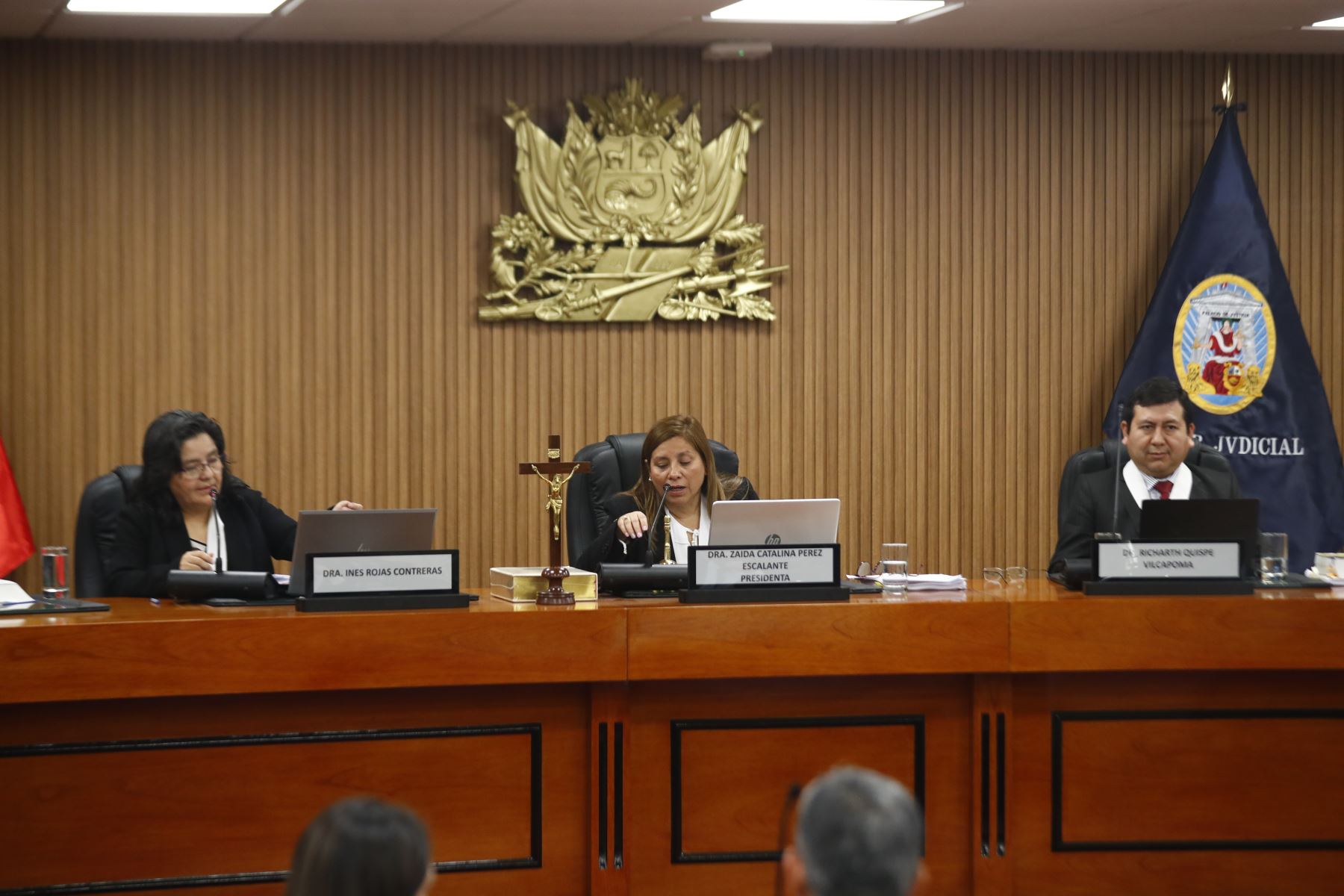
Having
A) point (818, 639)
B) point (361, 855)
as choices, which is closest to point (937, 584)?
point (818, 639)

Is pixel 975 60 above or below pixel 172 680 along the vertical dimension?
above

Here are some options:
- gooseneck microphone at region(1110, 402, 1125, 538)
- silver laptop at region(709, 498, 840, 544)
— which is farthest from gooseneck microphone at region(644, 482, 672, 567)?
gooseneck microphone at region(1110, 402, 1125, 538)

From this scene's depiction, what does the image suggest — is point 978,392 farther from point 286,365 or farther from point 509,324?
point 286,365

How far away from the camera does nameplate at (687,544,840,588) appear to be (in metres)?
3.51

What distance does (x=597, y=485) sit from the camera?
A: 454cm

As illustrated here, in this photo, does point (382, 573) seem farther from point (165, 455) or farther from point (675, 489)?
point (675, 489)

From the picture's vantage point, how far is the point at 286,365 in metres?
5.49

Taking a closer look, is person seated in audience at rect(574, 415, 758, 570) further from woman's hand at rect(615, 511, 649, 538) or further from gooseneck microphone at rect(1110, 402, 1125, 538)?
gooseneck microphone at rect(1110, 402, 1125, 538)

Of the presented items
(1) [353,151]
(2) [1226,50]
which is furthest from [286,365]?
(2) [1226,50]

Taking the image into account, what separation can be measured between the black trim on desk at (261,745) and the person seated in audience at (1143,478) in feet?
5.86

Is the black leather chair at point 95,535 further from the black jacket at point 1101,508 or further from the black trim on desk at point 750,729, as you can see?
the black jacket at point 1101,508

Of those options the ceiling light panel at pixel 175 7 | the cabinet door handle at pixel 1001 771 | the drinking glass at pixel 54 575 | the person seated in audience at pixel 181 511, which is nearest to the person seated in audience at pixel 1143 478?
the cabinet door handle at pixel 1001 771

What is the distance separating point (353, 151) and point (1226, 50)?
11.6 feet

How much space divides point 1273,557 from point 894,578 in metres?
1.15
